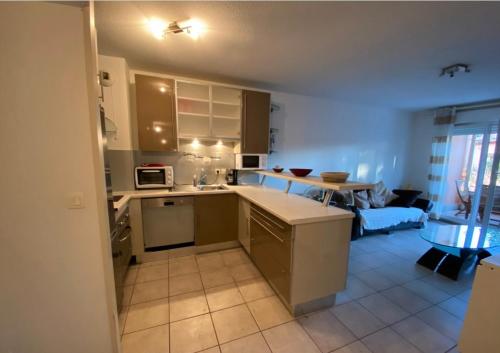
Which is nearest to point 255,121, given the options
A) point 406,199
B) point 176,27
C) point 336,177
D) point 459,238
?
point 176,27

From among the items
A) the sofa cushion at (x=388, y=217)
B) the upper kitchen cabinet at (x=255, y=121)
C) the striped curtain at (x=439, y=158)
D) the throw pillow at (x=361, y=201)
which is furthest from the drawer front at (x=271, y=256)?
Result: the striped curtain at (x=439, y=158)

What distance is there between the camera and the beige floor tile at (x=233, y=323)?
5.23 feet

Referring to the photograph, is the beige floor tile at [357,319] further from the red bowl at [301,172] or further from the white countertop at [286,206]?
the red bowl at [301,172]

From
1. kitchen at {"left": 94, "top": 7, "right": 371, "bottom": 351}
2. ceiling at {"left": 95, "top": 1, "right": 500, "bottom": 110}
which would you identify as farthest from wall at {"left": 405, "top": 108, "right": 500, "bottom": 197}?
kitchen at {"left": 94, "top": 7, "right": 371, "bottom": 351}

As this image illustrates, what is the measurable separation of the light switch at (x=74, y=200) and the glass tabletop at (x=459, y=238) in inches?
140

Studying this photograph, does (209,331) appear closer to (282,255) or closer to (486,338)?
(282,255)

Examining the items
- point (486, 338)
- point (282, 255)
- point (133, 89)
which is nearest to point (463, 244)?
point (486, 338)

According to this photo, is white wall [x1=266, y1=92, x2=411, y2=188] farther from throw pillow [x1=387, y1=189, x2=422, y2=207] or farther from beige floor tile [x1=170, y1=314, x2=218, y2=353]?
beige floor tile [x1=170, y1=314, x2=218, y2=353]

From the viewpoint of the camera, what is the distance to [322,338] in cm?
158

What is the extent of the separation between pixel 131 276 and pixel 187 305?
908mm

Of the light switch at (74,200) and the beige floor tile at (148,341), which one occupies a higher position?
the light switch at (74,200)

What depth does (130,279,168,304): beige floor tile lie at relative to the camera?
197cm

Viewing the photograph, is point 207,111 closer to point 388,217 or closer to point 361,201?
point 361,201

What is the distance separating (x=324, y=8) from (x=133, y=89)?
98.7 inches
